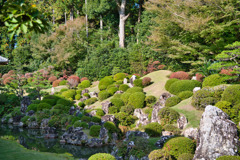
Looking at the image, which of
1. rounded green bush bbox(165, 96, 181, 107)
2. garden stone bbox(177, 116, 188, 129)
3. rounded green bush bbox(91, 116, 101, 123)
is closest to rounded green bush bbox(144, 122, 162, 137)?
garden stone bbox(177, 116, 188, 129)

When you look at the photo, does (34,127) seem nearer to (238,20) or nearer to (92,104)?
(92,104)

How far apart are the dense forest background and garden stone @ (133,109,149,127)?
5.88 m

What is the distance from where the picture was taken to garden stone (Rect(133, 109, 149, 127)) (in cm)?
1184

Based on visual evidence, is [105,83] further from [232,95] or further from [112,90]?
[232,95]

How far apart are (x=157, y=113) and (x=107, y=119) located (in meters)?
3.07

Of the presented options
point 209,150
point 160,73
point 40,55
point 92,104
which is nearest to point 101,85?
point 92,104

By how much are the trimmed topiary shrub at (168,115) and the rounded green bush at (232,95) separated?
2.36m

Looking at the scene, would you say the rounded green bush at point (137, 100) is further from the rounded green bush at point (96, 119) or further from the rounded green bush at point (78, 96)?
the rounded green bush at point (78, 96)

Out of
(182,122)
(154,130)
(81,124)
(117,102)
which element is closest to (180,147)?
(154,130)

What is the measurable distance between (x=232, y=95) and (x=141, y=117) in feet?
16.6

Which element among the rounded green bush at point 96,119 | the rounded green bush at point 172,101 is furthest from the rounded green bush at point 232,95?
the rounded green bush at point 96,119

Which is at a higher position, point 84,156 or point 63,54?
point 63,54

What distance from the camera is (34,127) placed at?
570 inches

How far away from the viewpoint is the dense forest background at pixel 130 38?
1612 cm
